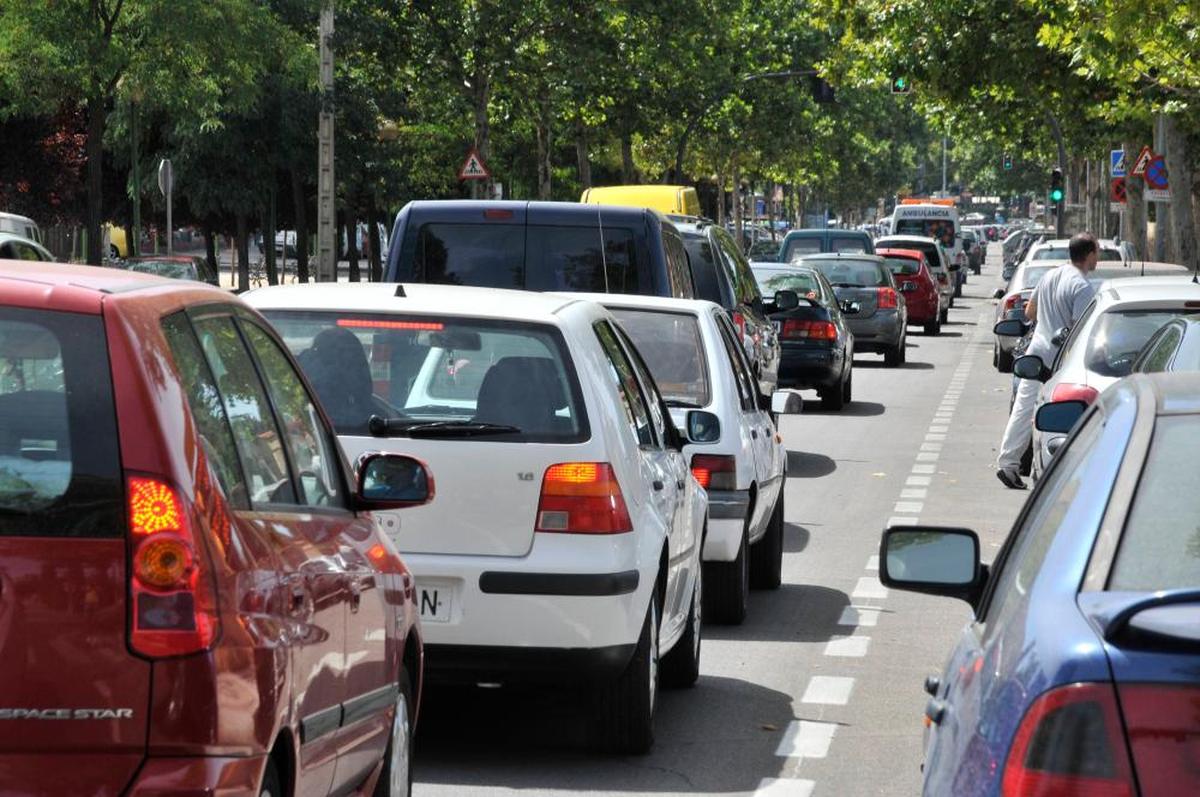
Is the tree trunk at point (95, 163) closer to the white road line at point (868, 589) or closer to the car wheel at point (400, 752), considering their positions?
the white road line at point (868, 589)

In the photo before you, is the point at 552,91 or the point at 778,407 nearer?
the point at 778,407

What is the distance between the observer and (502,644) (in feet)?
24.8

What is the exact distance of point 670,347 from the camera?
11.8 metres

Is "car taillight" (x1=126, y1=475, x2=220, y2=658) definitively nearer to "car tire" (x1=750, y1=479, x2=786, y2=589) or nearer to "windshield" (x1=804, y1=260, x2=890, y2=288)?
"car tire" (x1=750, y1=479, x2=786, y2=589)

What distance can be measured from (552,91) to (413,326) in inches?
1774

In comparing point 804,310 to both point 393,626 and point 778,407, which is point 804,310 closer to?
point 778,407

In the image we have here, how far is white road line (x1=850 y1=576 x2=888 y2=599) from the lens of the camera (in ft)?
39.6

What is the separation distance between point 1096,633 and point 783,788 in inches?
177

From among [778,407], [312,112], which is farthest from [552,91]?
[778,407]

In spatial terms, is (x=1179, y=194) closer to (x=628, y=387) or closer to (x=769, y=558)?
(x=769, y=558)

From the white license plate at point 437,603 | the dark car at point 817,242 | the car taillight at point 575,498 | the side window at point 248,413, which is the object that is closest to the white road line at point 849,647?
the car taillight at point 575,498

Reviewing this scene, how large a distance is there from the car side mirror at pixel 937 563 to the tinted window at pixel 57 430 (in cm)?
158

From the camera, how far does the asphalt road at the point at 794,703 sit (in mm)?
7664

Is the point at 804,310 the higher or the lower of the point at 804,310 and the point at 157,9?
the lower
